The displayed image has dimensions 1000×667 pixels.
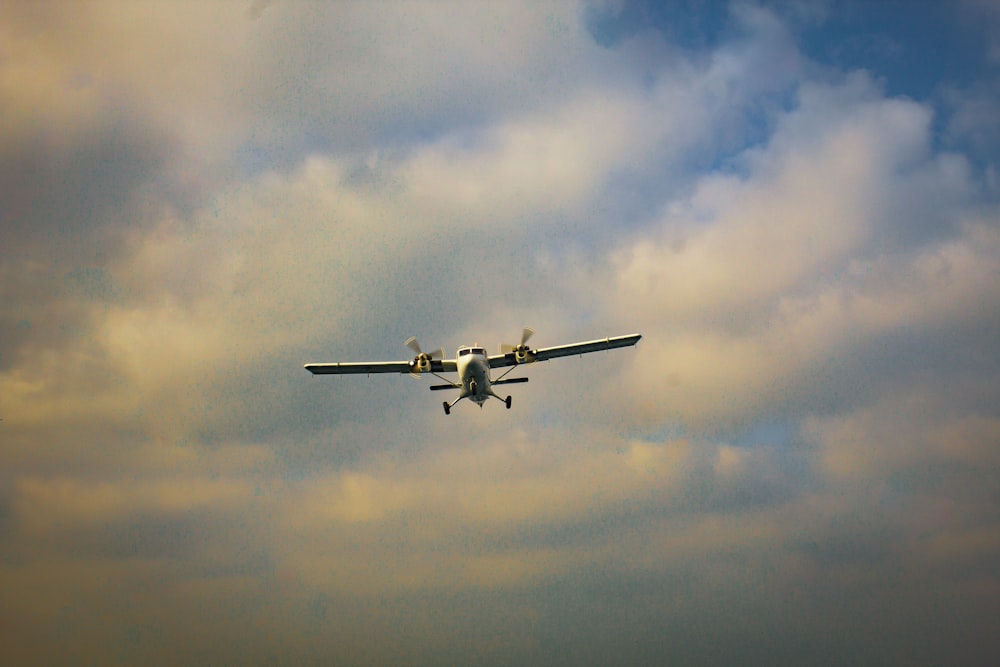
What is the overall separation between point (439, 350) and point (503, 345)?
595cm

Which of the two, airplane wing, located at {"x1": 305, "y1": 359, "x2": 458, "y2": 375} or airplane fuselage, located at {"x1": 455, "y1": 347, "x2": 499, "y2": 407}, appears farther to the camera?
airplane wing, located at {"x1": 305, "y1": 359, "x2": 458, "y2": 375}

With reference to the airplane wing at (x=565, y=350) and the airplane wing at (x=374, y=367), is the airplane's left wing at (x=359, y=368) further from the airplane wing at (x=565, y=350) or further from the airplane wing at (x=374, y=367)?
the airplane wing at (x=565, y=350)

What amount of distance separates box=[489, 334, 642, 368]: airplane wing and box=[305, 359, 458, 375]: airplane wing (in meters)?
4.34

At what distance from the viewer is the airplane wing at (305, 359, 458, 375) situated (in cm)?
6962

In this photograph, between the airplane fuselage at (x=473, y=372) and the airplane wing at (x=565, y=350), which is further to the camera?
the airplane wing at (x=565, y=350)

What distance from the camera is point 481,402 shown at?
216 feet

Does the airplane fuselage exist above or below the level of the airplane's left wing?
below

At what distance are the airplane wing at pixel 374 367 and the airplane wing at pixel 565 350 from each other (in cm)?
434

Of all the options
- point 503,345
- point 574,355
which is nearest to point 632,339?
point 574,355

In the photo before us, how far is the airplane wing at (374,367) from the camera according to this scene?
2741 inches

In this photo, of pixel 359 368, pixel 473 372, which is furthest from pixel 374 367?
pixel 473 372

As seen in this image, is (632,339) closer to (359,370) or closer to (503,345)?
(503,345)

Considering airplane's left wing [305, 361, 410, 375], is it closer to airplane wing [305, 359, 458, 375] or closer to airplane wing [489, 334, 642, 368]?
airplane wing [305, 359, 458, 375]

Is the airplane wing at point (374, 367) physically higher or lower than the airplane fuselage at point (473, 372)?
higher
